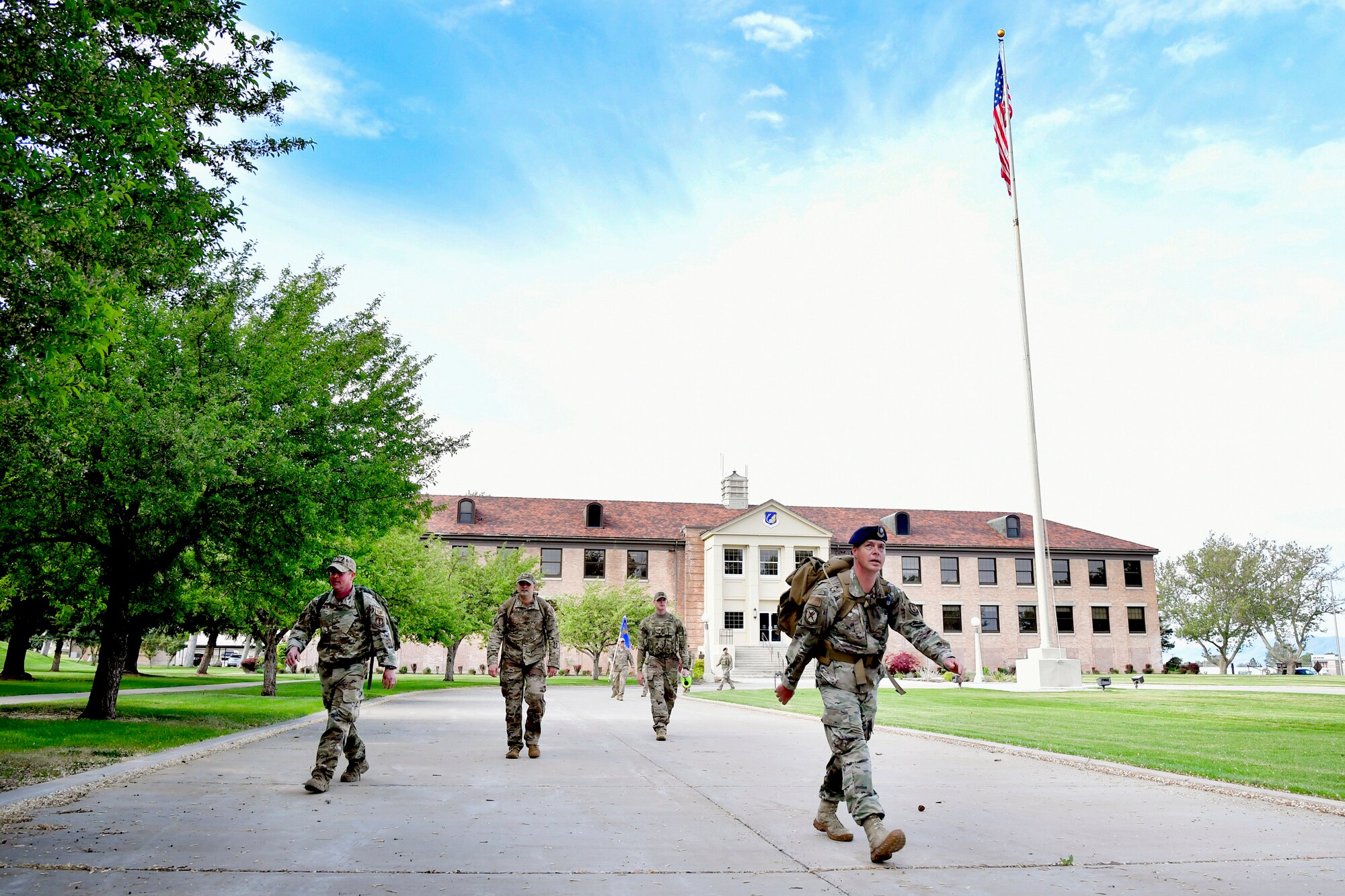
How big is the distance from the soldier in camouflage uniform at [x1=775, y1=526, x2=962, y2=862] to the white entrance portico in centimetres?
5107

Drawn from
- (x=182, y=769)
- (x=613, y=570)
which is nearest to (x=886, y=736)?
(x=182, y=769)

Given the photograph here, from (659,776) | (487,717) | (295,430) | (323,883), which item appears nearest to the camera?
(323,883)

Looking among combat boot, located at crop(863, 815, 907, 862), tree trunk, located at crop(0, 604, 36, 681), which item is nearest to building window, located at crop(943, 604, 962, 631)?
tree trunk, located at crop(0, 604, 36, 681)

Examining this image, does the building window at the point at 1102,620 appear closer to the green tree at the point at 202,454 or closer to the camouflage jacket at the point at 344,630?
the green tree at the point at 202,454

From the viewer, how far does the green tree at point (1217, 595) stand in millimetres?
73062

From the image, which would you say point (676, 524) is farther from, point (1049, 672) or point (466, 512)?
point (1049, 672)

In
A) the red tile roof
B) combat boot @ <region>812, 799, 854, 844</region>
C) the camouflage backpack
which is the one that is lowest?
combat boot @ <region>812, 799, 854, 844</region>

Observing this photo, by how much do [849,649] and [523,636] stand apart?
6.24 m

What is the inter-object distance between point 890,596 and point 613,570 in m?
56.1

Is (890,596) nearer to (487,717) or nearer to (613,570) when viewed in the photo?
(487,717)

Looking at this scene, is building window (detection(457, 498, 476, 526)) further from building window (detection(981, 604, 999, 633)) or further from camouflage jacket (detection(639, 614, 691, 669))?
camouflage jacket (detection(639, 614, 691, 669))

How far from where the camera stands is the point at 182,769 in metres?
9.87

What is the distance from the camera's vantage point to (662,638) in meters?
14.7

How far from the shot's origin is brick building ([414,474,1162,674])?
58.7 meters
